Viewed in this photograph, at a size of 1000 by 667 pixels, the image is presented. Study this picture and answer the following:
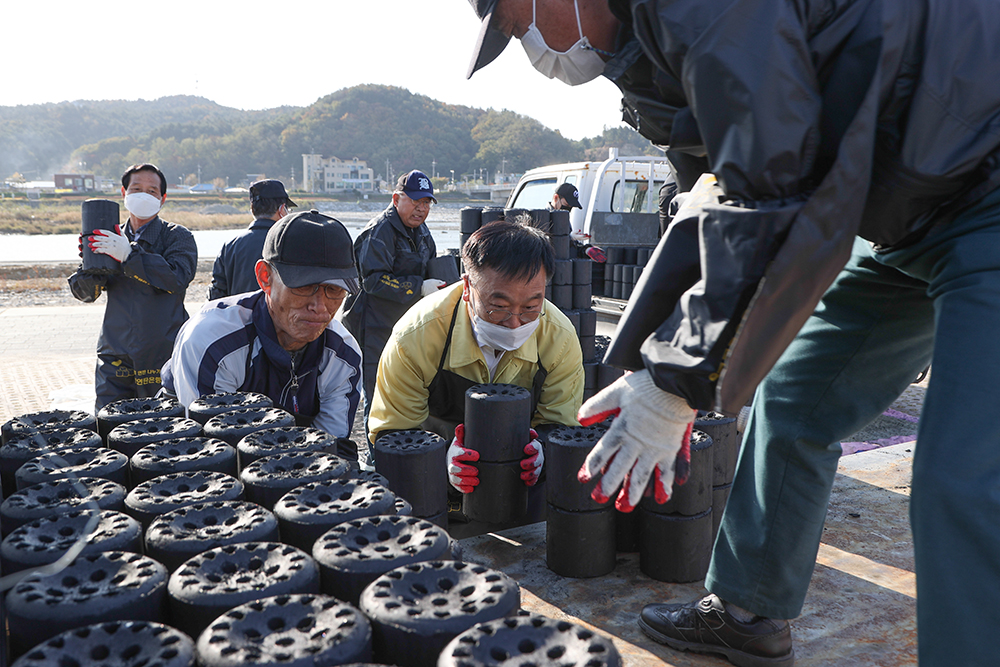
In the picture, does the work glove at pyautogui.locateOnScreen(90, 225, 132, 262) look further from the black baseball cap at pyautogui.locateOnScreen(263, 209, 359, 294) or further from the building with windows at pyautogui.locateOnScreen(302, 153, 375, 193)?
the building with windows at pyautogui.locateOnScreen(302, 153, 375, 193)

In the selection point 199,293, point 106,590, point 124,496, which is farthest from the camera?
point 199,293

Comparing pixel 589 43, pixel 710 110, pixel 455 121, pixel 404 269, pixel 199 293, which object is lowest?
pixel 199 293

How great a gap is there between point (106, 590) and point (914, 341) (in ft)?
6.43

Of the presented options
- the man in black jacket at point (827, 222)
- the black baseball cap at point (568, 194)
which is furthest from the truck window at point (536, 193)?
the man in black jacket at point (827, 222)

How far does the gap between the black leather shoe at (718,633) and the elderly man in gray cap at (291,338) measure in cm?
137

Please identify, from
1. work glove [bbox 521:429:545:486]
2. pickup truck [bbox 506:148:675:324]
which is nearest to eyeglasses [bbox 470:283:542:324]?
work glove [bbox 521:429:545:486]

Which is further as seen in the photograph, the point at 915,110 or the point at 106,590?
the point at 915,110

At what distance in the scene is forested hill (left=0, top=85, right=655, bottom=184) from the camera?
99250 millimetres

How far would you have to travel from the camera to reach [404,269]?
5.43m

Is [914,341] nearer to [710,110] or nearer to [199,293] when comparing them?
[710,110]

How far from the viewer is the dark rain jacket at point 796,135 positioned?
1400 millimetres

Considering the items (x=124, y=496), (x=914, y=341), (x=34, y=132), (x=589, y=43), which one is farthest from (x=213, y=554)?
(x=34, y=132)

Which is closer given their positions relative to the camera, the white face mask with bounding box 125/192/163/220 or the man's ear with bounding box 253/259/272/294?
the man's ear with bounding box 253/259/272/294

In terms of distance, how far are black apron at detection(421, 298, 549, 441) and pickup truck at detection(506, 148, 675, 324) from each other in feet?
12.9
